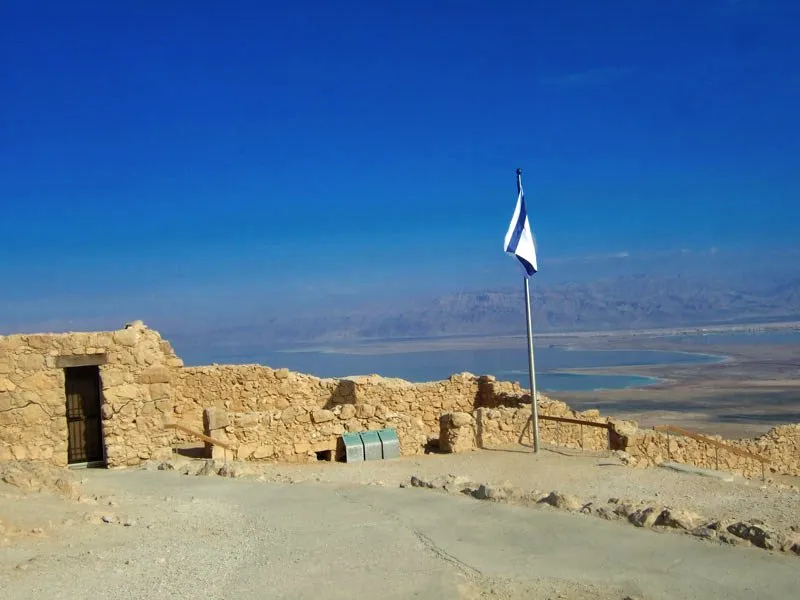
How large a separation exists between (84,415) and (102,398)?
0.66 m

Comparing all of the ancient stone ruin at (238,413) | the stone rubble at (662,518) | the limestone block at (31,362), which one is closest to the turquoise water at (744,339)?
the ancient stone ruin at (238,413)

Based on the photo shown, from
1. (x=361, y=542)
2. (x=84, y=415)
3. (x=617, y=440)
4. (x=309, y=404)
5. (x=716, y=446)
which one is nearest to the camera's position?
(x=361, y=542)

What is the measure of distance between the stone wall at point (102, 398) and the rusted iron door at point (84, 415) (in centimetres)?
41

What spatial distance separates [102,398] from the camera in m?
11.2

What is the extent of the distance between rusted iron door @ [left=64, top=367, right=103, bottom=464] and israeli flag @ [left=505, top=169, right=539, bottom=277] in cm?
812

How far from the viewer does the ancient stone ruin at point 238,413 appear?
1090cm

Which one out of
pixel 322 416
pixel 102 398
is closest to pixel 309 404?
pixel 322 416

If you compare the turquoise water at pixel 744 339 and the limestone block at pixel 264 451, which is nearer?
the limestone block at pixel 264 451

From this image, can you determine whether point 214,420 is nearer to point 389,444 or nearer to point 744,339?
point 389,444

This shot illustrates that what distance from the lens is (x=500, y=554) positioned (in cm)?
630

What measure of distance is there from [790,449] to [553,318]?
461ft

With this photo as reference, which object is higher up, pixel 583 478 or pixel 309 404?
→ pixel 309 404

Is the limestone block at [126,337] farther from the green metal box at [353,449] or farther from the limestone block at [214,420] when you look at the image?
the green metal box at [353,449]

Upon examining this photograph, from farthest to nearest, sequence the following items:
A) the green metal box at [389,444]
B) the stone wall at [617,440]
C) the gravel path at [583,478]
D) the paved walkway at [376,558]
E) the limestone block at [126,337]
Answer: the stone wall at [617,440]
the green metal box at [389,444]
the limestone block at [126,337]
the gravel path at [583,478]
the paved walkway at [376,558]
